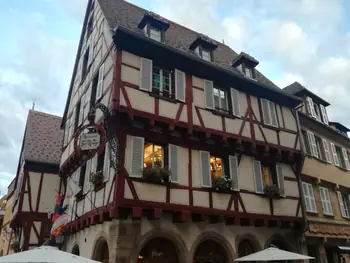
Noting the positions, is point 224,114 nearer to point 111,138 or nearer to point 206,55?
point 206,55

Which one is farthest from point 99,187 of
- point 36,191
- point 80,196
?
point 36,191

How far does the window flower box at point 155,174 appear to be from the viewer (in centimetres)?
982

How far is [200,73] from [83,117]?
5301 mm

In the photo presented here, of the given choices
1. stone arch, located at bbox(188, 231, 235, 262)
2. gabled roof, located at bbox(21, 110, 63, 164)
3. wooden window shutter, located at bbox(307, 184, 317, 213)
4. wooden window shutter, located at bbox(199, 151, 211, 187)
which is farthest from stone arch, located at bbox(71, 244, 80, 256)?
wooden window shutter, located at bbox(307, 184, 317, 213)

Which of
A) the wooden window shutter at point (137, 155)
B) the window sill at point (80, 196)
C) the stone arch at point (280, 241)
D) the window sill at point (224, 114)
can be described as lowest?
the stone arch at point (280, 241)

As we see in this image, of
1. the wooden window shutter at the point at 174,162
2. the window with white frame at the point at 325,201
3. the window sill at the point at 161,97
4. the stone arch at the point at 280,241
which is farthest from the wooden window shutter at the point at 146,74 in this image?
the window with white frame at the point at 325,201

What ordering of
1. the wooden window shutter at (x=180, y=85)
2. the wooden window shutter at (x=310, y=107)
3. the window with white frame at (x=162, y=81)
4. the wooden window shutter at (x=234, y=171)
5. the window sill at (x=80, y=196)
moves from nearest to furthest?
the window with white frame at (x=162, y=81), the wooden window shutter at (x=180, y=85), the wooden window shutter at (x=234, y=171), the window sill at (x=80, y=196), the wooden window shutter at (x=310, y=107)

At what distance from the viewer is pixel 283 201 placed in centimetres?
1303

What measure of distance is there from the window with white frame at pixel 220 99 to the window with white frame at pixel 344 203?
340 inches

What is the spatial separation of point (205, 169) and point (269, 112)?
4797mm

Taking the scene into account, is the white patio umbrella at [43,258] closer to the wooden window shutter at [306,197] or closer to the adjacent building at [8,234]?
the wooden window shutter at [306,197]

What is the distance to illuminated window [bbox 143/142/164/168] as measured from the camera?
34.6 ft

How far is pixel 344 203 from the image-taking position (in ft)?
58.0

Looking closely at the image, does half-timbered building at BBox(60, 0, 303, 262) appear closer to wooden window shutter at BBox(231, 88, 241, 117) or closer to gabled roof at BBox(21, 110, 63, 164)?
wooden window shutter at BBox(231, 88, 241, 117)
